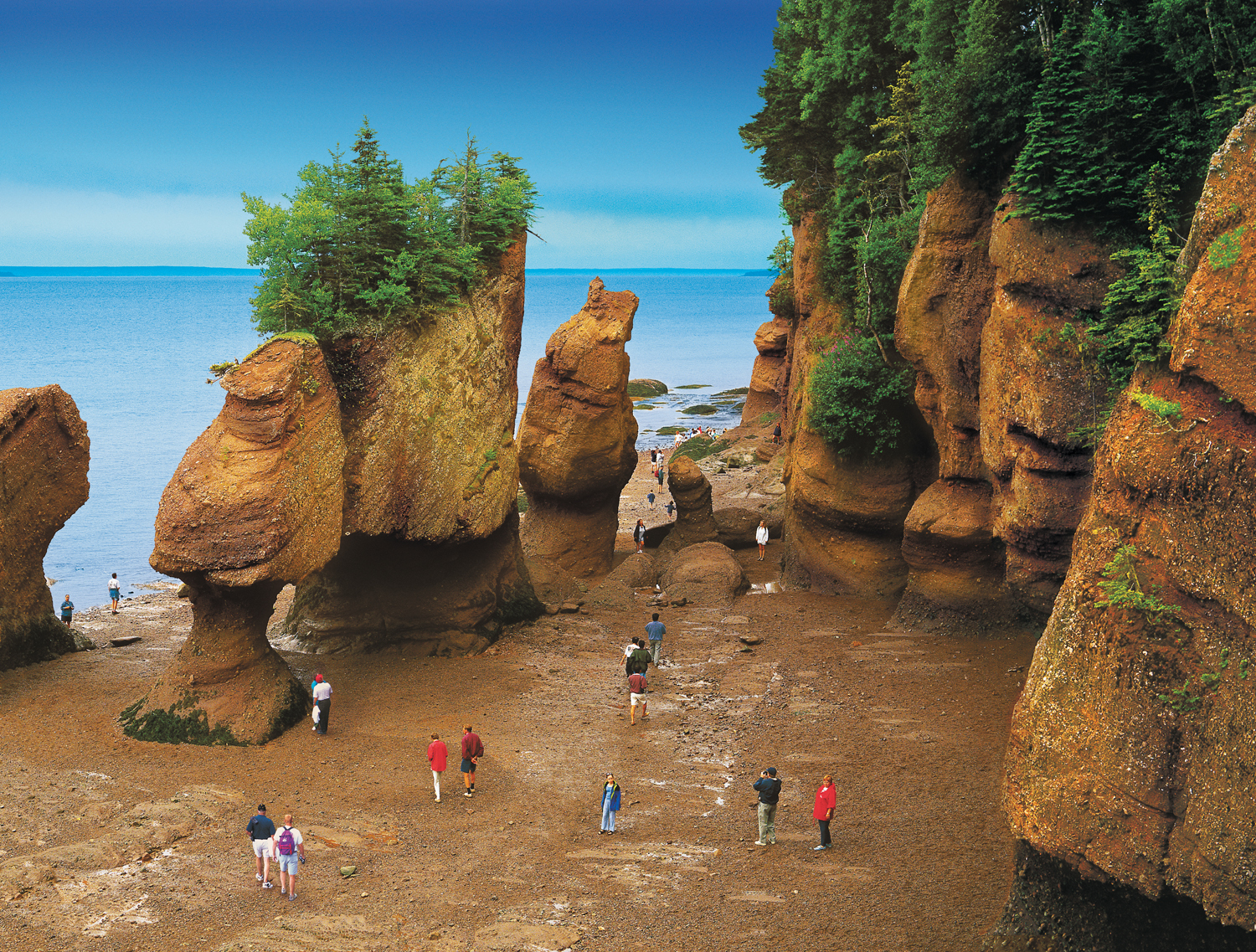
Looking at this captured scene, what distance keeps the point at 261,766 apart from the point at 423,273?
12.1 meters

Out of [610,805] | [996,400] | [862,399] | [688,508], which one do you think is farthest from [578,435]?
[610,805]

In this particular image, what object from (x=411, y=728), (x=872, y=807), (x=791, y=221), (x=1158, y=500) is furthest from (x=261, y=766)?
(x=791, y=221)

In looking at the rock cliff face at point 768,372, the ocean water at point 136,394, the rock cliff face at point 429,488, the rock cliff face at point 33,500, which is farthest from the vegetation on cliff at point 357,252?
the rock cliff face at point 768,372

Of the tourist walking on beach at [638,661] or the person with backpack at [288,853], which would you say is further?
the tourist walking on beach at [638,661]

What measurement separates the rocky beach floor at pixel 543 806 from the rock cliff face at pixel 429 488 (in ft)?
3.76

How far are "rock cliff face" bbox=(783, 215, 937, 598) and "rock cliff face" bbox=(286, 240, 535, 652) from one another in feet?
30.3

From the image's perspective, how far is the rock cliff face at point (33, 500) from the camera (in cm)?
2380

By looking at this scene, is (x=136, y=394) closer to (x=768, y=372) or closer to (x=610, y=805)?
(x=768, y=372)

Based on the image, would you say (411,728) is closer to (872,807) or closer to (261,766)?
(261,766)

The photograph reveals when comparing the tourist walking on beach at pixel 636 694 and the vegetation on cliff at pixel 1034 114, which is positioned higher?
the vegetation on cliff at pixel 1034 114

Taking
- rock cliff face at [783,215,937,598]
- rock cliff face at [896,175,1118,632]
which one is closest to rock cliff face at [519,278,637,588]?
rock cliff face at [783,215,937,598]

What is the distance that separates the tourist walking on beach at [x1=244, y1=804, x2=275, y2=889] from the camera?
14703mm

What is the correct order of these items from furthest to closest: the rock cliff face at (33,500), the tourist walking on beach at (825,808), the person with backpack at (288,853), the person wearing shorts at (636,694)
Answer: the rock cliff face at (33,500) → the person wearing shorts at (636,694) → the tourist walking on beach at (825,808) → the person with backpack at (288,853)

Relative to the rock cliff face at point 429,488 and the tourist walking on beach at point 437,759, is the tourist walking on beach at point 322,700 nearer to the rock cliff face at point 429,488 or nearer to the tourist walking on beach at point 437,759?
the tourist walking on beach at point 437,759
